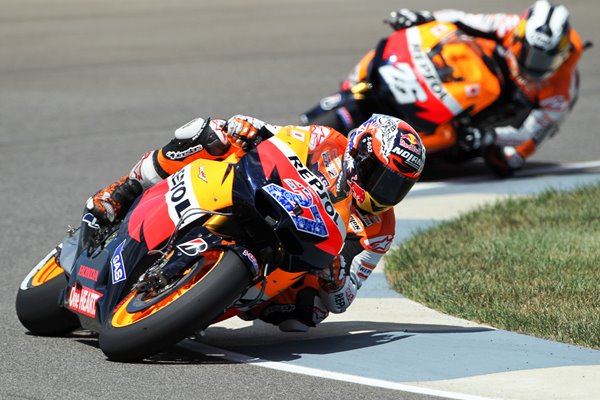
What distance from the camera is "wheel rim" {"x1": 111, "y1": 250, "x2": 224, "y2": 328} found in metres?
6.03

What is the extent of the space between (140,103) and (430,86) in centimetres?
497

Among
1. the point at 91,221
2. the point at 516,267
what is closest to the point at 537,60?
the point at 516,267

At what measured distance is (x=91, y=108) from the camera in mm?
15281

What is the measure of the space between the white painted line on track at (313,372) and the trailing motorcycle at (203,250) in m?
0.21

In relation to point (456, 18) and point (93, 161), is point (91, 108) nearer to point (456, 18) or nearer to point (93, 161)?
point (93, 161)

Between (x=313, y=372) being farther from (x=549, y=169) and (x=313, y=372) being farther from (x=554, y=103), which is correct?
(x=549, y=169)

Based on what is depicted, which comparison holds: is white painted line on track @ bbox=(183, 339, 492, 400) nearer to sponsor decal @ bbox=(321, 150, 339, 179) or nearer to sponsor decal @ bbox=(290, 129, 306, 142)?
sponsor decal @ bbox=(321, 150, 339, 179)

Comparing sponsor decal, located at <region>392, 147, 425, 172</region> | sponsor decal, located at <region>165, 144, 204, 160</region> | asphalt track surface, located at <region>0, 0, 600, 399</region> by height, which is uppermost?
sponsor decal, located at <region>392, 147, 425, 172</region>

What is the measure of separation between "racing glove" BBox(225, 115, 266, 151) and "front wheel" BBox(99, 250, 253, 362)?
2.83 ft

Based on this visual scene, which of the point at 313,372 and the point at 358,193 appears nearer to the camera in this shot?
the point at 313,372

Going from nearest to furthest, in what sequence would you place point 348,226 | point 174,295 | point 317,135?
1. point 174,295
2. point 317,135
3. point 348,226

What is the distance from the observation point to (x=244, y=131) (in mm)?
6770

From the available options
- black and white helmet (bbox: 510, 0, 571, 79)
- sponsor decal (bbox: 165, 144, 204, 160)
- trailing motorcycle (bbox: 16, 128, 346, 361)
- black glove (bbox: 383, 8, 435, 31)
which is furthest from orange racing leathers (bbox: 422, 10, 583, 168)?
trailing motorcycle (bbox: 16, 128, 346, 361)

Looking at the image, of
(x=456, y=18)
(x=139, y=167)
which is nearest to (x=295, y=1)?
(x=456, y=18)
